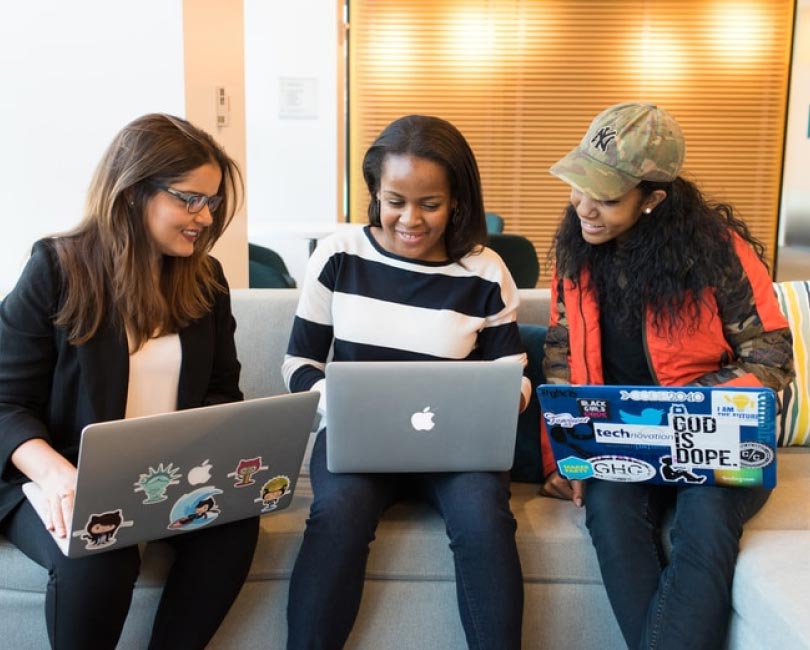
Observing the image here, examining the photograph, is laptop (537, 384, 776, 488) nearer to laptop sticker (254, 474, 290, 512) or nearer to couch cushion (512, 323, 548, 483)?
couch cushion (512, 323, 548, 483)

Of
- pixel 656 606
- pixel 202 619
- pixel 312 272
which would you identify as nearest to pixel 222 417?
pixel 202 619

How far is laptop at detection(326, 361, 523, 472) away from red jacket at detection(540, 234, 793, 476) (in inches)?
13.2

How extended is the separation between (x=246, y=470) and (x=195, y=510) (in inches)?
→ 4.1

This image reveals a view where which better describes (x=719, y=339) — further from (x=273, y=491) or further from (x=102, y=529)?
(x=102, y=529)

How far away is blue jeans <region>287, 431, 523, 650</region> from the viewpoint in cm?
157

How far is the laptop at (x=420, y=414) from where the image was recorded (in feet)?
5.13

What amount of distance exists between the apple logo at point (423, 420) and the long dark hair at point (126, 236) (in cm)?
50

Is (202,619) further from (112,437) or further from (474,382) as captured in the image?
(474,382)

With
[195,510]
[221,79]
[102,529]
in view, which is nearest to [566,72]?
[221,79]

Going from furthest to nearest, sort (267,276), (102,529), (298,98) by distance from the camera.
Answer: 1. (298,98)
2. (267,276)
3. (102,529)

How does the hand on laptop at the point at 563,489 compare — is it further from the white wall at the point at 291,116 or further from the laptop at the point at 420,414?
the white wall at the point at 291,116

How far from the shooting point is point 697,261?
1819mm

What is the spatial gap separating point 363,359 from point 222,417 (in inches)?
19.7

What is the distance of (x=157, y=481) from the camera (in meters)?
1.41
